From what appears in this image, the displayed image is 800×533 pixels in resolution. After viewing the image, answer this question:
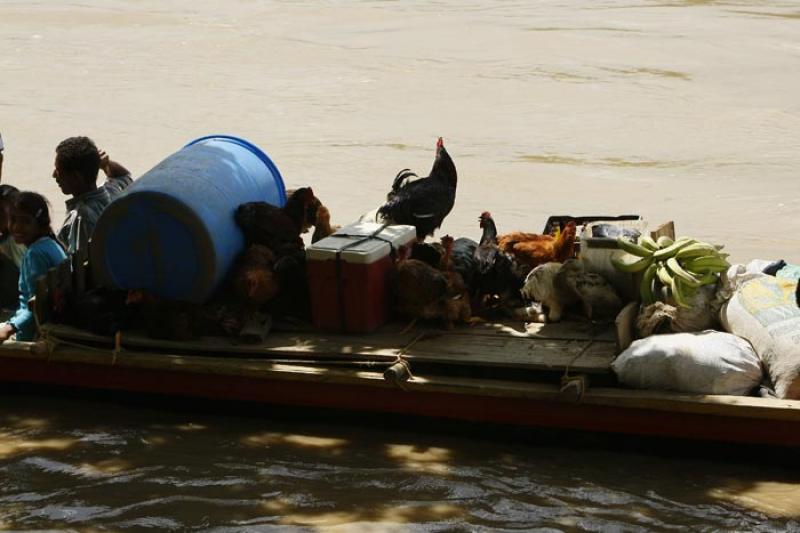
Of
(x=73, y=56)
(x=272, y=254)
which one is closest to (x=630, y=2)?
(x=73, y=56)

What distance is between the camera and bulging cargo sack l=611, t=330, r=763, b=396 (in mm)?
5863

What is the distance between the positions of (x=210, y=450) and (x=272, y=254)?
1206 mm

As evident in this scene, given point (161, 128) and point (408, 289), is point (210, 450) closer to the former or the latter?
point (408, 289)

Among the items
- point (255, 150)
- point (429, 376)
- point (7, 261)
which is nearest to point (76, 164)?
point (7, 261)

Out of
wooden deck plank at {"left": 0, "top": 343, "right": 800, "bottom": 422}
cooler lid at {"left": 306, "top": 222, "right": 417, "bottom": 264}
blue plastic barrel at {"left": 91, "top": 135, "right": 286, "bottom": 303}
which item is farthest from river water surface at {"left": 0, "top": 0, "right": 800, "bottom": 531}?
cooler lid at {"left": 306, "top": 222, "right": 417, "bottom": 264}

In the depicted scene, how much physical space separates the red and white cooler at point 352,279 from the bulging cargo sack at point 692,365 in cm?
146

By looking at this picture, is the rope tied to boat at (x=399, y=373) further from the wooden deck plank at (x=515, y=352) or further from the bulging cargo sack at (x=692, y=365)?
the bulging cargo sack at (x=692, y=365)

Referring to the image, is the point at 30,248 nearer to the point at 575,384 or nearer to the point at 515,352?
the point at 515,352

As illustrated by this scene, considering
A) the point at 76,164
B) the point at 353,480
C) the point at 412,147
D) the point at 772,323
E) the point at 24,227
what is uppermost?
the point at 76,164

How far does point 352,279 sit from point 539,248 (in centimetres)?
127

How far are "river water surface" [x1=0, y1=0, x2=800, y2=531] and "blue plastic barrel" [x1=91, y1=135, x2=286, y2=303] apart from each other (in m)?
0.83

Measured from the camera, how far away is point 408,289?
6688 mm

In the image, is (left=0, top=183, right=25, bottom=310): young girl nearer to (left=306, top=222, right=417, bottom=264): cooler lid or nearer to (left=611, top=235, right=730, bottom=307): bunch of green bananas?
(left=306, top=222, right=417, bottom=264): cooler lid

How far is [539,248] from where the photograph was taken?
720 centimetres
